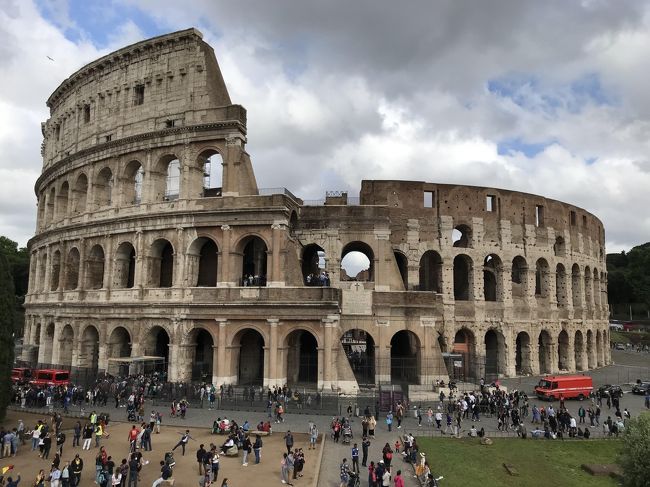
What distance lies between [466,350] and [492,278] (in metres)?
7.67

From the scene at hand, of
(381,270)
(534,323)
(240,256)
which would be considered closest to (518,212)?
(534,323)

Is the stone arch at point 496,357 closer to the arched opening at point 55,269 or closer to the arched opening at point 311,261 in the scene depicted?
the arched opening at point 311,261

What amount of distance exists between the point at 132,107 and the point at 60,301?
552 inches

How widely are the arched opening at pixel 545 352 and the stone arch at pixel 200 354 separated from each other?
80.8 feet

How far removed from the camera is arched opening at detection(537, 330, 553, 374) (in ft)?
122

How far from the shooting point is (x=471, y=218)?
3481cm

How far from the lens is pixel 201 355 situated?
30.7 m

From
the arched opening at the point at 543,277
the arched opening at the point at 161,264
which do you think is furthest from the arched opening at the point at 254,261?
the arched opening at the point at 543,277

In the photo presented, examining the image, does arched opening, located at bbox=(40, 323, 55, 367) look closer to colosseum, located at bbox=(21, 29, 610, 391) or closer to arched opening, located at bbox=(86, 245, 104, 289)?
colosseum, located at bbox=(21, 29, 610, 391)

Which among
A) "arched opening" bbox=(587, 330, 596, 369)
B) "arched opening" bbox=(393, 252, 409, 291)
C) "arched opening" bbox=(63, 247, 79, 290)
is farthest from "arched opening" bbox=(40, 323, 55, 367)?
"arched opening" bbox=(587, 330, 596, 369)

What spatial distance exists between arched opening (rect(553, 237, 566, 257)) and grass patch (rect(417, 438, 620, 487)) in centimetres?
2182

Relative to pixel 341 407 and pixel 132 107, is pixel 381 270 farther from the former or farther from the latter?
pixel 132 107

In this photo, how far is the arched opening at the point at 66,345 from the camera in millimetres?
32688

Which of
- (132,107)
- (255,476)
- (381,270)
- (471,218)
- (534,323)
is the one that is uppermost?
(132,107)
